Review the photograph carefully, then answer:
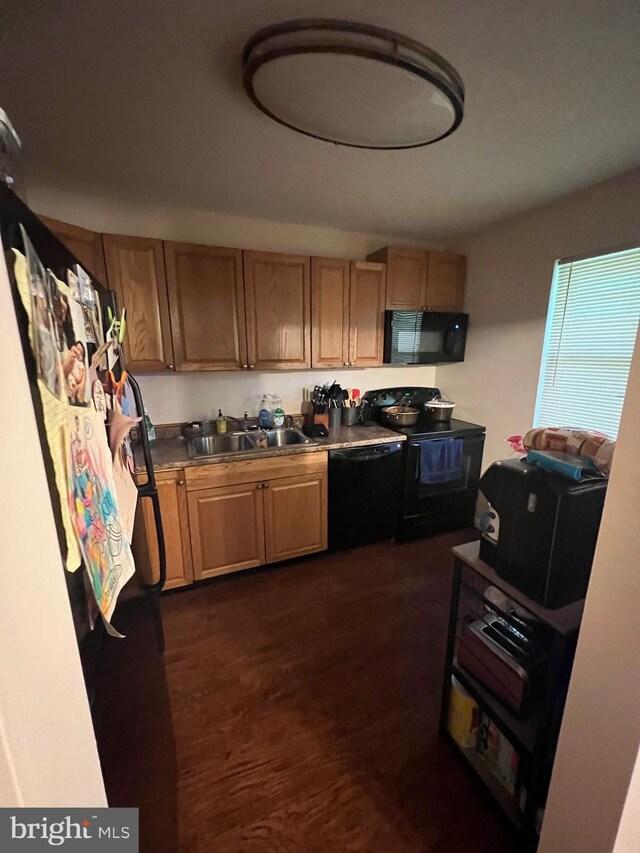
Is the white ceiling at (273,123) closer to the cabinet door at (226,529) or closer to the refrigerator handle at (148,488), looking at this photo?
the refrigerator handle at (148,488)

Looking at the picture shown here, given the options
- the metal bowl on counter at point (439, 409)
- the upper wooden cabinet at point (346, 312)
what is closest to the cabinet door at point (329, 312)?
the upper wooden cabinet at point (346, 312)

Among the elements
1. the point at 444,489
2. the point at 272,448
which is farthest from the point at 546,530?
the point at 444,489

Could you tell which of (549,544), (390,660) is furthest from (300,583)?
(549,544)

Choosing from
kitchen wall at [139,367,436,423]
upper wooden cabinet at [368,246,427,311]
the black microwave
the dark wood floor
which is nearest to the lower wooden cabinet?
the dark wood floor

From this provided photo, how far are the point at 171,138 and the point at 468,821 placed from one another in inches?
113

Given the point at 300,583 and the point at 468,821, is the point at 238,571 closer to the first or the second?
the point at 300,583

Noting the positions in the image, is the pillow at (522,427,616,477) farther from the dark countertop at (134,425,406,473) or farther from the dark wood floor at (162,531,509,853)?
the dark countertop at (134,425,406,473)

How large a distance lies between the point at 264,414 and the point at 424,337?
1.47 meters

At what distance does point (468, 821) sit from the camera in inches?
46.7

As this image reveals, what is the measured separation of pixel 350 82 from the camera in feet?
3.67

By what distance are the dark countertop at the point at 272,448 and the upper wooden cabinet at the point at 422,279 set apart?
1.04 meters

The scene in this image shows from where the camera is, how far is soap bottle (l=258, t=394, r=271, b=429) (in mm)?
2746

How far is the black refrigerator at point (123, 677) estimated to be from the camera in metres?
0.43

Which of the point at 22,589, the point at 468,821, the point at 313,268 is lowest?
the point at 468,821
